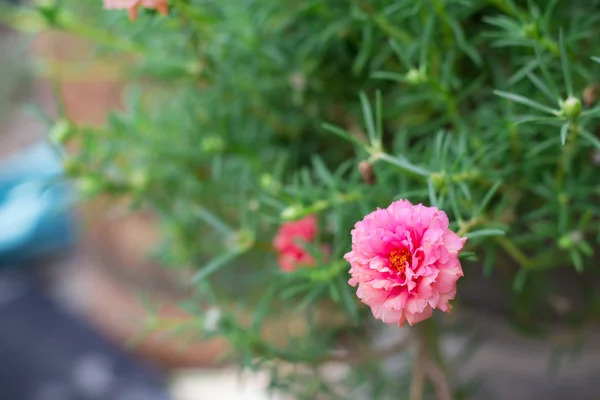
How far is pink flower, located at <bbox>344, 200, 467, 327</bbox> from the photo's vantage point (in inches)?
9.4

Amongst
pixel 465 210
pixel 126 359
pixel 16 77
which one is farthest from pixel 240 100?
pixel 16 77

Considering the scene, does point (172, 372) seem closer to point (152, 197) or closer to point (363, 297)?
point (152, 197)

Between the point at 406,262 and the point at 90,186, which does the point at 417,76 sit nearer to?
the point at 406,262

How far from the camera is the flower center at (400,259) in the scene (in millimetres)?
244

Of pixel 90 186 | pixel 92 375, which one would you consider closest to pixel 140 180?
pixel 90 186

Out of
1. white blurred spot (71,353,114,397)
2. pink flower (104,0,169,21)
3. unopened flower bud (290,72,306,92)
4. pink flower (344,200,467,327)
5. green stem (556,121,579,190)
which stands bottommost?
pink flower (344,200,467,327)

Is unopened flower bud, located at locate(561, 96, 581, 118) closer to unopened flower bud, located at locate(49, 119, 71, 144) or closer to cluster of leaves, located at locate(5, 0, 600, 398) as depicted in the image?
cluster of leaves, located at locate(5, 0, 600, 398)

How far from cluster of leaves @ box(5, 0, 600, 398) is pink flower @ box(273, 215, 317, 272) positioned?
1 cm

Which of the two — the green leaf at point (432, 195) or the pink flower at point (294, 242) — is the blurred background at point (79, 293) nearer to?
the pink flower at point (294, 242)

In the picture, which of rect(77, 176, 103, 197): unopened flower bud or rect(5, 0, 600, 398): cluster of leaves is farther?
rect(77, 176, 103, 197): unopened flower bud

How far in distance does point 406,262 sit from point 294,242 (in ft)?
0.48

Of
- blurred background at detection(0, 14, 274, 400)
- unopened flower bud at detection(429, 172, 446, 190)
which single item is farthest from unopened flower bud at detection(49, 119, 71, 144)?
blurred background at detection(0, 14, 274, 400)

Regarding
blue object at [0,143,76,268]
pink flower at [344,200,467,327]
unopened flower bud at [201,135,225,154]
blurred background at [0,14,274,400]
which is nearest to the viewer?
pink flower at [344,200,467,327]

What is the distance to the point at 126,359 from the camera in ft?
3.71
